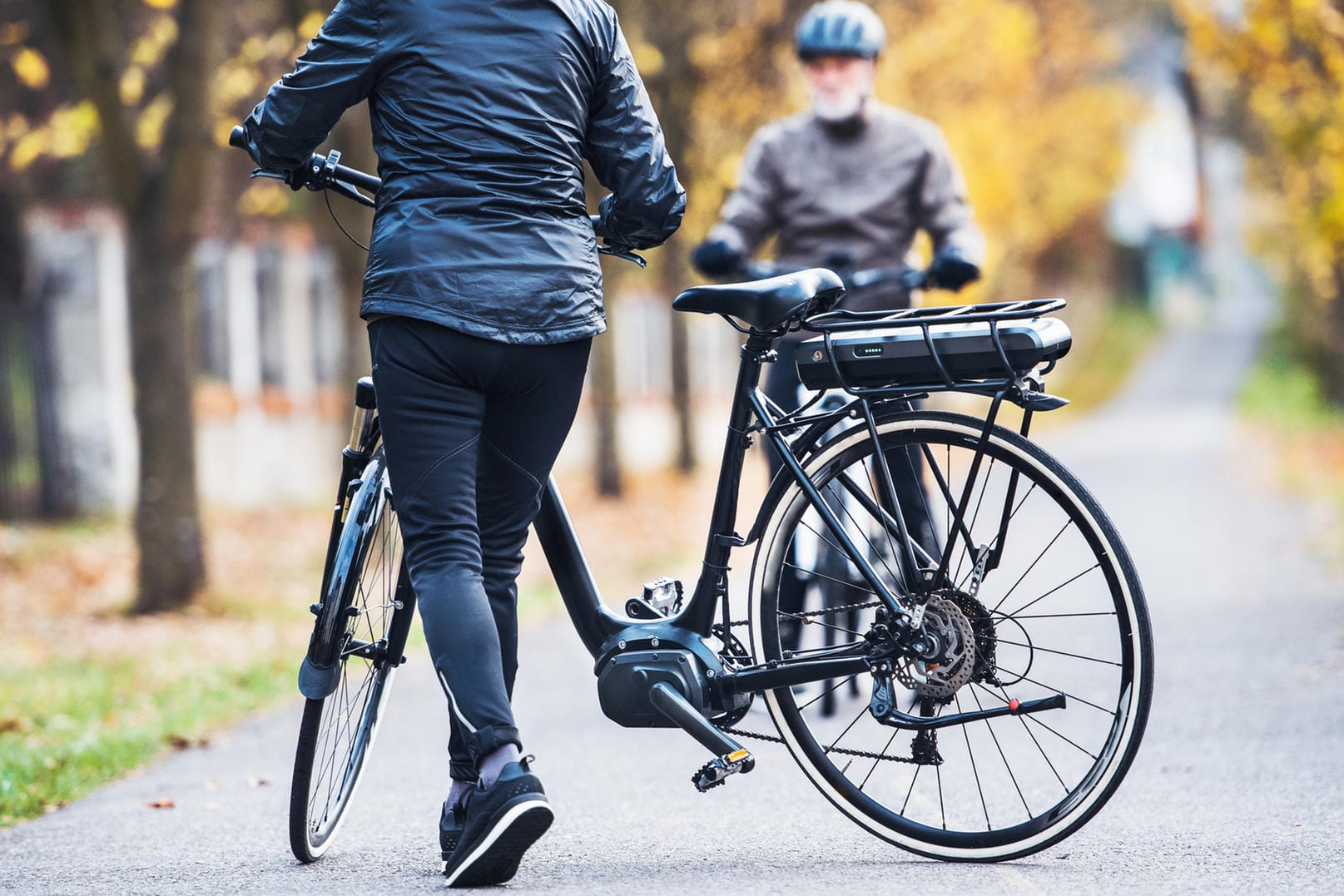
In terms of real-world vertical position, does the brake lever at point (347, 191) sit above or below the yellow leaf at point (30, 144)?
below

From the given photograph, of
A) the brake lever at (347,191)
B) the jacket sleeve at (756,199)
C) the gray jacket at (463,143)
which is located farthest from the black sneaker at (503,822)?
the jacket sleeve at (756,199)

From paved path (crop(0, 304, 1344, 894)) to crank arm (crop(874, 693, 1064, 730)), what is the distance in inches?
11.8

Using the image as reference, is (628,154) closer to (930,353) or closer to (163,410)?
(930,353)

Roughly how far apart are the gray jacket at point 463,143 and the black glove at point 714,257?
169 cm

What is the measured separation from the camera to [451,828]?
3680mm

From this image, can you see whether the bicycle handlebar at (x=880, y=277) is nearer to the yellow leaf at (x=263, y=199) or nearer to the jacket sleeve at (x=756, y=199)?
the jacket sleeve at (x=756, y=199)

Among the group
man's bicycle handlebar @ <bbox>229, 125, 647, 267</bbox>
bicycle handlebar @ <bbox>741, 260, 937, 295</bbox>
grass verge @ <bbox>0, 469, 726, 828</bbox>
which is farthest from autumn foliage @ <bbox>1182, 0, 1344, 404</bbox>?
man's bicycle handlebar @ <bbox>229, 125, 647, 267</bbox>

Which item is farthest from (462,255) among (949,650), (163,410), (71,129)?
(71,129)

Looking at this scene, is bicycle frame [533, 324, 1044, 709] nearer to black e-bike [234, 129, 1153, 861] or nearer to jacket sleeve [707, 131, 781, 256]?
black e-bike [234, 129, 1153, 861]

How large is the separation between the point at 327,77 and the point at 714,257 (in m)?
2.01

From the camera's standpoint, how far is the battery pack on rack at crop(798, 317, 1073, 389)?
344cm

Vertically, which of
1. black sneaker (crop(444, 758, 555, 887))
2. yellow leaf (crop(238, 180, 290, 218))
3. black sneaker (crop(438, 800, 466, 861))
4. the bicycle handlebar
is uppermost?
yellow leaf (crop(238, 180, 290, 218))

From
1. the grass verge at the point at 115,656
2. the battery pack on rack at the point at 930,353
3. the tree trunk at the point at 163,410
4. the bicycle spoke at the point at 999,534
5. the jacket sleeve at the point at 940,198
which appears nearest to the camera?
the battery pack on rack at the point at 930,353

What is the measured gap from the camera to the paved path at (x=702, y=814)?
361 centimetres
